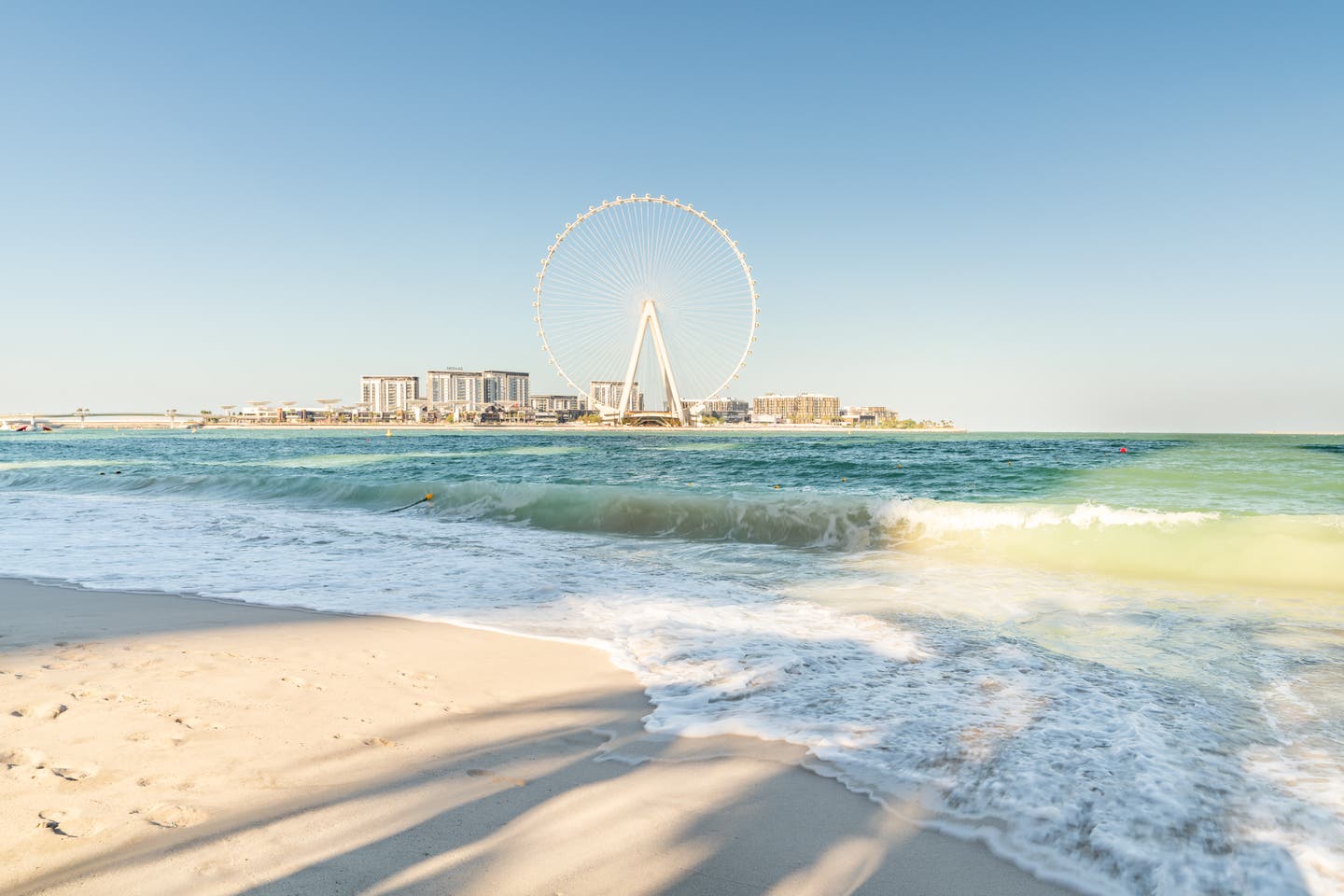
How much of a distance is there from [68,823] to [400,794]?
1.09 m

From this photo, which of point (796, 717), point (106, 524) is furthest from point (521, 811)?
point (106, 524)

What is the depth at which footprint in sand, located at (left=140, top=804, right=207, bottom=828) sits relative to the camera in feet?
8.48

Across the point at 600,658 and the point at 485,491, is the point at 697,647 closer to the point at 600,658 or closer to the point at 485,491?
the point at 600,658

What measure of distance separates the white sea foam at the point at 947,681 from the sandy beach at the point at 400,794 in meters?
0.39

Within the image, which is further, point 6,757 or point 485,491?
point 485,491

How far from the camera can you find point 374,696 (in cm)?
414

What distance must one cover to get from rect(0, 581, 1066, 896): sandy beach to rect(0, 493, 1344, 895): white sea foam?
39cm

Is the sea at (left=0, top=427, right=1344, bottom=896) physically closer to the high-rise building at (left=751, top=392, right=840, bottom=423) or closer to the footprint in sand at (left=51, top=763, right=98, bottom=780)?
the footprint in sand at (left=51, top=763, right=98, bottom=780)

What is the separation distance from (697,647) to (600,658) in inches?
28.6

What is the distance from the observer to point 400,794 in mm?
2883

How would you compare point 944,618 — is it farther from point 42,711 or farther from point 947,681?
point 42,711

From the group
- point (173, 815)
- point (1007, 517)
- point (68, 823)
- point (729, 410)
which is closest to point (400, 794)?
point (173, 815)

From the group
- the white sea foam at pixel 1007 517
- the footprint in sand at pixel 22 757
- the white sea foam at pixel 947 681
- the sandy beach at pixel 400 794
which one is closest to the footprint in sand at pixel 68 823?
the sandy beach at pixel 400 794

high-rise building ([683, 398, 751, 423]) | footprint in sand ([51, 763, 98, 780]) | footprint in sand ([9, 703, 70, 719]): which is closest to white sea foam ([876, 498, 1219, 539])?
footprint in sand ([9, 703, 70, 719])
